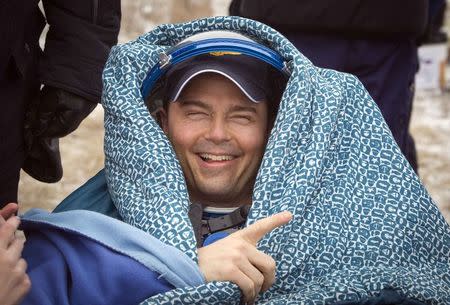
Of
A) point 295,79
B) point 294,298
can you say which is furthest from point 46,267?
point 295,79

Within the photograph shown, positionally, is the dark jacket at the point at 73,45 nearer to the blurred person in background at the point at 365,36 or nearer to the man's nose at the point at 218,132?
the man's nose at the point at 218,132

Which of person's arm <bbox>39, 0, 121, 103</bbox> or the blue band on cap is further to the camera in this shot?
person's arm <bbox>39, 0, 121, 103</bbox>

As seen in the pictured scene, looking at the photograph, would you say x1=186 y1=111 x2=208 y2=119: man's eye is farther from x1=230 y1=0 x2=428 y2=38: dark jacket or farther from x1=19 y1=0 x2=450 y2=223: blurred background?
x1=19 y1=0 x2=450 y2=223: blurred background

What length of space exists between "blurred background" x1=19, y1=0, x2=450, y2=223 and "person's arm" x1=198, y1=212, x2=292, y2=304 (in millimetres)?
2980

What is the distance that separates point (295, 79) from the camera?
93.6 inches

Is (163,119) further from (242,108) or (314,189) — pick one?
(314,189)

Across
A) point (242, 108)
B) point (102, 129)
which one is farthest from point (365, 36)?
point (102, 129)

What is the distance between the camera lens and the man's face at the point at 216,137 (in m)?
2.43

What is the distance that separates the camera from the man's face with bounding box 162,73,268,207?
2427 millimetres

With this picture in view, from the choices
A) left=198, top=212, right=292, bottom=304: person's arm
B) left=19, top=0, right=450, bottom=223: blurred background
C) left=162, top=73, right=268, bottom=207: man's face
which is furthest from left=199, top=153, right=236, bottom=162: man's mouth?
left=19, top=0, right=450, bottom=223: blurred background

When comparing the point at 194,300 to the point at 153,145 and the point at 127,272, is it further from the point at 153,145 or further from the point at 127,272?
the point at 153,145

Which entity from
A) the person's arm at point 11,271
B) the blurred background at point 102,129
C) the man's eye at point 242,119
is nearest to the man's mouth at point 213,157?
the man's eye at point 242,119

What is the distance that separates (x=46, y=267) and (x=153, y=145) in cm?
44

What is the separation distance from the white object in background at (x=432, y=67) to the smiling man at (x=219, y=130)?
4.78 m
